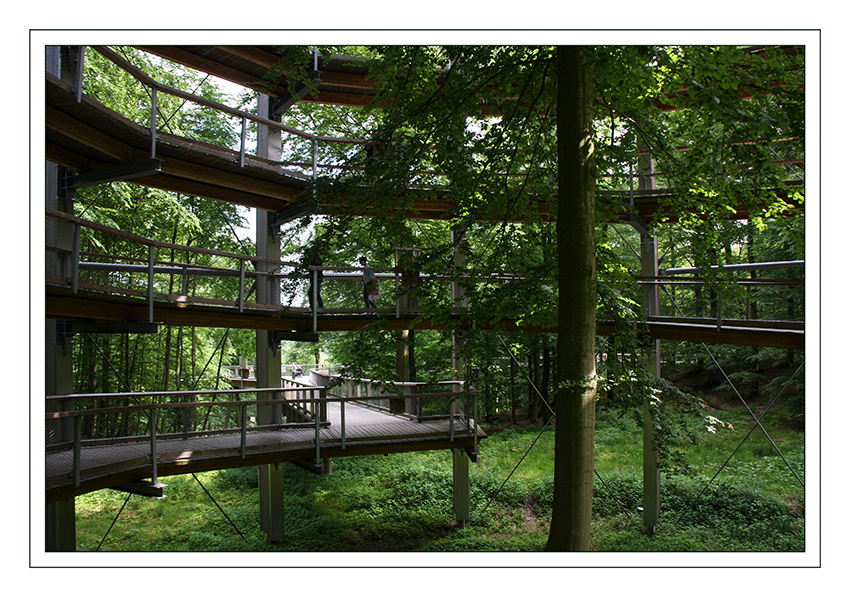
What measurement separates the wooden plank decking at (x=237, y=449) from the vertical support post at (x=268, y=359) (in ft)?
3.43

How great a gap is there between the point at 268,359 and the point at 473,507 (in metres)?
4.99

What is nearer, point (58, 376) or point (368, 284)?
point (58, 376)

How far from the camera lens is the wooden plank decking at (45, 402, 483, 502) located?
5.15 meters

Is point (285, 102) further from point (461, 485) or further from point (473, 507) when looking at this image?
point (473, 507)

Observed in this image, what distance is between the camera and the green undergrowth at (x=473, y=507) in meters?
8.97

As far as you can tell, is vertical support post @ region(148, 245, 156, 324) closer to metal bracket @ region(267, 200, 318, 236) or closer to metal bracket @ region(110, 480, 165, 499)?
metal bracket @ region(110, 480, 165, 499)

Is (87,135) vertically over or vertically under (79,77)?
under

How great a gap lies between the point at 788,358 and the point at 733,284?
10.5m

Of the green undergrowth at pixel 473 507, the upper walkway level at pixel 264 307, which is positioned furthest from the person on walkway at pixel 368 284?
the green undergrowth at pixel 473 507

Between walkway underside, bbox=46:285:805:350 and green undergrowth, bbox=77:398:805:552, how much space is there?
5.70ft

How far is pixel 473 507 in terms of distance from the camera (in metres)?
10.6

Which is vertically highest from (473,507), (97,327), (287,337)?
(97,327)

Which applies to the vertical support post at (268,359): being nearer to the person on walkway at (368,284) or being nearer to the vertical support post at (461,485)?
the person on walkway at (368,284)

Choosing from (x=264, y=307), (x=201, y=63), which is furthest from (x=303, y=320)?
(x=201, y=63)
